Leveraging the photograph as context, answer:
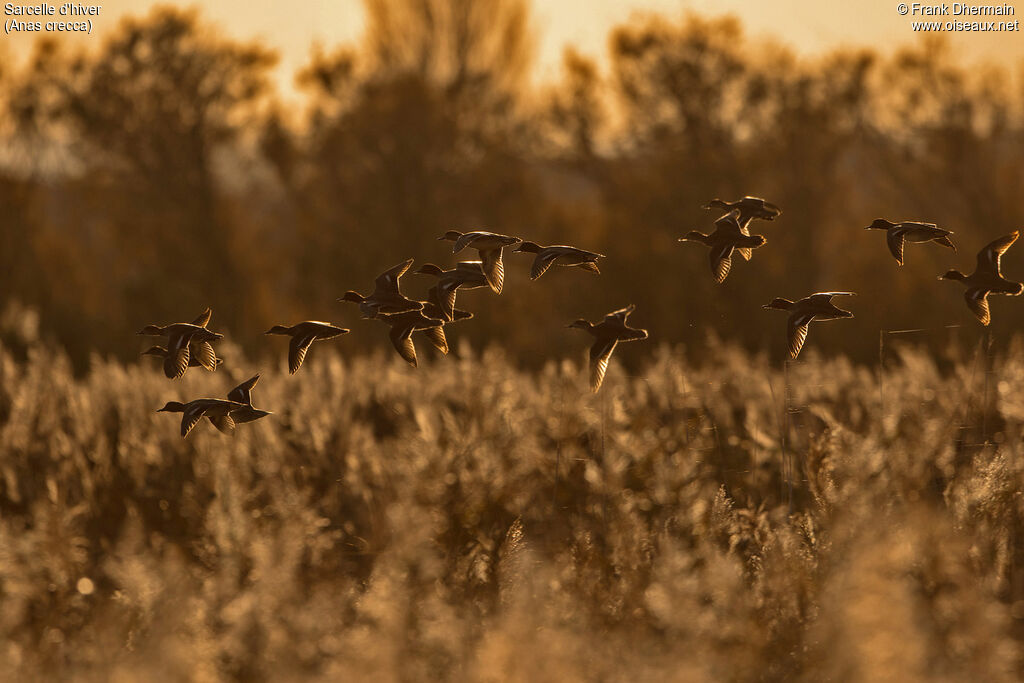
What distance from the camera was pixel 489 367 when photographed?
6.31 metres

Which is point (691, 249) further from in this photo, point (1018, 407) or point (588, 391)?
point (1018, 407)

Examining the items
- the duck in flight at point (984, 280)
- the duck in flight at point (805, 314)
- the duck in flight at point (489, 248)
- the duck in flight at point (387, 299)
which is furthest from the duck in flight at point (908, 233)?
the duck in flight at point (387, 299)

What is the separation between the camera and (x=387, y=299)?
2.96 m

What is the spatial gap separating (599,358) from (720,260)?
564 mm

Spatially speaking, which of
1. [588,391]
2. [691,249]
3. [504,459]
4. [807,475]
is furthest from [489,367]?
[691,249]

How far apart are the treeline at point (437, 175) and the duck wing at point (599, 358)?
12112 millimetres

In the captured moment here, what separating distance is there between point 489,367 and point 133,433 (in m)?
1.98

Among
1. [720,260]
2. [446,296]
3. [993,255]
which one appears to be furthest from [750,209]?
[446,296]

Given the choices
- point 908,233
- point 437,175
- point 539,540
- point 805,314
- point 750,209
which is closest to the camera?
point 805,314

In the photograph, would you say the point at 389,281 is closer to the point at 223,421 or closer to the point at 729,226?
the point at 223,421

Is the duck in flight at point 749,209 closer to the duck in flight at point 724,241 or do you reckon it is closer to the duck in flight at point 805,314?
the duck in flight at point 724,241

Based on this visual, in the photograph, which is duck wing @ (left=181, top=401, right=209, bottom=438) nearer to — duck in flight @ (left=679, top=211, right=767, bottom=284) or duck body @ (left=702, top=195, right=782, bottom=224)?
duck in flight @ (left=679, top=211, right=767, bottom=284)

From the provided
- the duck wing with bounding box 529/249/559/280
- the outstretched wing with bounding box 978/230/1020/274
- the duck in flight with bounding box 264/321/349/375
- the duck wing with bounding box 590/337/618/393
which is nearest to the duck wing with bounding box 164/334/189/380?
the duck in flight with bounding box 264/321/349/375

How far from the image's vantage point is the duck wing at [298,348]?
2.79 meters
